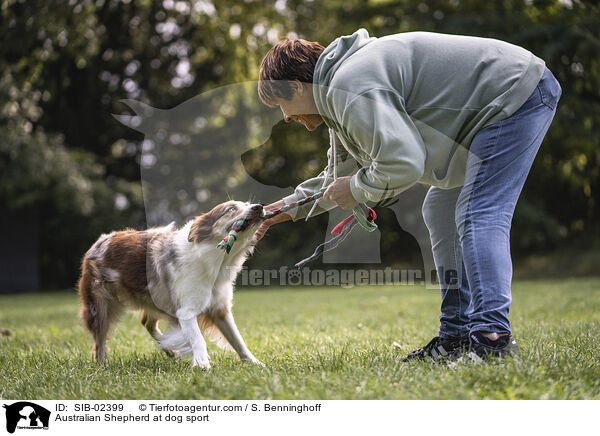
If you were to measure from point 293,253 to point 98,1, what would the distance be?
7.53m

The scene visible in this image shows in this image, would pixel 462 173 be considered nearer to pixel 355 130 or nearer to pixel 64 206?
pixel 355 130

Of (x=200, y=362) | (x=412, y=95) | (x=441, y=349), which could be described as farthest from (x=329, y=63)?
(x=200, y=362)

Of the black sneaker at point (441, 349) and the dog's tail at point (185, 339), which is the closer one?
the black sneaker at point (441, 349)

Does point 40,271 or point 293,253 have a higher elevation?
point 293,253

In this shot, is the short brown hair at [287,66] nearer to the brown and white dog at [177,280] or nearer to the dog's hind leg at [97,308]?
the brown and white dog at [177,280]

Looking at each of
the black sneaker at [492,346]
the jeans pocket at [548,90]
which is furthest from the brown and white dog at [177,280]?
the jeans pocket at [548,90]

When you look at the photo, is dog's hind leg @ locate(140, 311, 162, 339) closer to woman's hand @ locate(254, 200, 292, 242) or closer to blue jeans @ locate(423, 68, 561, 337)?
woman's hand @ locate(254, 200, 292, 242)

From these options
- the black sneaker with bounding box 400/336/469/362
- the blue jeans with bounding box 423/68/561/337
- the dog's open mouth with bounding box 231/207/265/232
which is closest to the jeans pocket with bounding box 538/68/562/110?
the blue jeans with bounding box 423/68/561/337

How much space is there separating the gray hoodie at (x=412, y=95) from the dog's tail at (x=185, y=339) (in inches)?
62.1

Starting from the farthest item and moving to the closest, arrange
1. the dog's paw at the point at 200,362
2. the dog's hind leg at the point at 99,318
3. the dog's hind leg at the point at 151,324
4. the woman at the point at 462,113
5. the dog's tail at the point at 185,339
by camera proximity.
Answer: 1. the dog's hind leg at the point at 151,324
2. the dog's hind leg at the point at 99,318
3. the dog's tail at the point at 185,339
4. the dog's paw at the point at 200,362
5. the woman at the point at 462,113

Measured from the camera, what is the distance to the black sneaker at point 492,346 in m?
2.38

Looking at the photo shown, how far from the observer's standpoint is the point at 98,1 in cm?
1229

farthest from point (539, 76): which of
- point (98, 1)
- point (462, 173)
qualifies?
point (98, 1)

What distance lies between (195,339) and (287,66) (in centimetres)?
172
